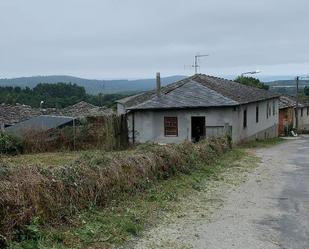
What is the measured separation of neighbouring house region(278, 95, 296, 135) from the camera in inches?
1926

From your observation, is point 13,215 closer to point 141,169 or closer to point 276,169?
point 141,169

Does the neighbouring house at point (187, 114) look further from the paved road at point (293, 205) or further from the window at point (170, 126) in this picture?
the paved road at point (293, 205)

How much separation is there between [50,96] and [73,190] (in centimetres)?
7251

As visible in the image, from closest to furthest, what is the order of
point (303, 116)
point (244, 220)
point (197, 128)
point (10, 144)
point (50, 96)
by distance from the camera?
point (244, 220), point (10, 144), point (197, 128), point (303, 116), point (50, 96)

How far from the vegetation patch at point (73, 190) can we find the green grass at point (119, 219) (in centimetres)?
3

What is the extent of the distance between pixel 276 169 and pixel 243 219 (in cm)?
885

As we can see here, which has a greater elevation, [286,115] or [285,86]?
[285,86]

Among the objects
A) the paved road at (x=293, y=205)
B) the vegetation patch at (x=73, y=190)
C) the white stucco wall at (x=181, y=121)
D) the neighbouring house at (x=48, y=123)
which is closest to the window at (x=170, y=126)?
the white stucco wall at (x=181, y=121)

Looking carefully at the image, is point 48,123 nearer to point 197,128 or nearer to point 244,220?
point 197,128

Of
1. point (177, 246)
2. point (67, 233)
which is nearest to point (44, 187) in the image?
point (67, 233)

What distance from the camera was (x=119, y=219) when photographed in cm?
909

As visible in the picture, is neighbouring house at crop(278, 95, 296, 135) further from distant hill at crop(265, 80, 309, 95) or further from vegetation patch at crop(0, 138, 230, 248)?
vegetation patch at crop(0, 138, 230, 248)

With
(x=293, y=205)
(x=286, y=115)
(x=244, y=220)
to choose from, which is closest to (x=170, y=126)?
(x=293, y=205)

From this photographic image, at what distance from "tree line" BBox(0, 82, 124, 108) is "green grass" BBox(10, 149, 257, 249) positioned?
52.9 metres
